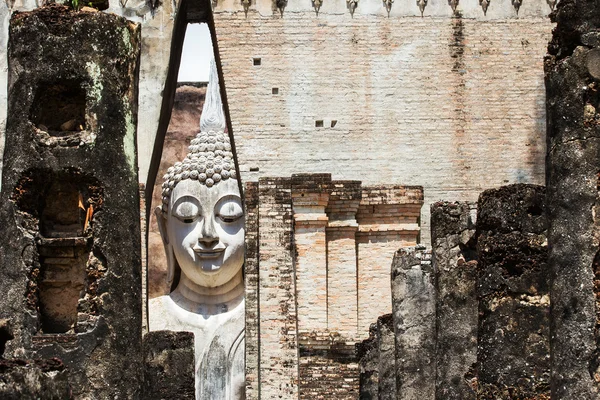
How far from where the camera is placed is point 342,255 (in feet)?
82.6

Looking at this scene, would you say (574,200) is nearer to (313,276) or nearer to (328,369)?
(328,369)

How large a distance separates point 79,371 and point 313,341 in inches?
414

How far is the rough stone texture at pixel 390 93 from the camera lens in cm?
2727

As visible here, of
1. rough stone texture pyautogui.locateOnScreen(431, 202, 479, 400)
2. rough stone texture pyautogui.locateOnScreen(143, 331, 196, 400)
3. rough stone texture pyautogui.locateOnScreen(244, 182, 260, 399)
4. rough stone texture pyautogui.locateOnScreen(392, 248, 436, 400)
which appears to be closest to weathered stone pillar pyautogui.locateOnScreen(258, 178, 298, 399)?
rough stone texture pyautogui.locateOnScreen(244, 182, 260, 399)

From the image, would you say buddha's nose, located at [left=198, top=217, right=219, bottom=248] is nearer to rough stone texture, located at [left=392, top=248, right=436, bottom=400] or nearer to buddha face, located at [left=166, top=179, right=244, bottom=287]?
buddha face, located at [left=166, top=179, right=244, bottom=287]

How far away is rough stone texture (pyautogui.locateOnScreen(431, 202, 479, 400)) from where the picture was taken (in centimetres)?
1564

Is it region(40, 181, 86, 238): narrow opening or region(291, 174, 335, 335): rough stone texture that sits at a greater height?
region(40, 181, 86, 238): narrow opening

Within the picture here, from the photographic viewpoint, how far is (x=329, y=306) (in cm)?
2477

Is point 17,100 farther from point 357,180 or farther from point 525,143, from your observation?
point 525,143

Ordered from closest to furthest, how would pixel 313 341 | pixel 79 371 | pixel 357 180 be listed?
pixel 79 371 < pixel 313 341 < pixel 357 180

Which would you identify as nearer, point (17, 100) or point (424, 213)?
point (17, 100)

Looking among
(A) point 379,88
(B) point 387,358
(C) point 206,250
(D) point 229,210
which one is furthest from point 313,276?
(B) point 387,358

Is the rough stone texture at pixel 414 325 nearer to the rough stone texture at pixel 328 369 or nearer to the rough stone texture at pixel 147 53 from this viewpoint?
the rough stone texture at pixel 328 369

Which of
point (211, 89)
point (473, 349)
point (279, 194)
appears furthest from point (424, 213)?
point (473, 349)
